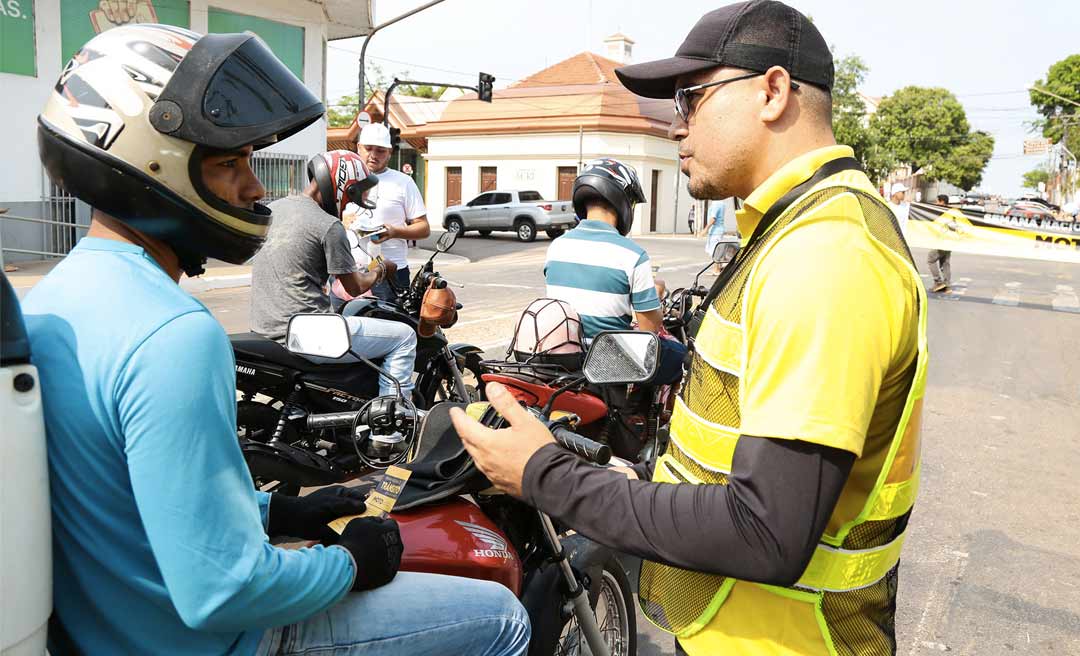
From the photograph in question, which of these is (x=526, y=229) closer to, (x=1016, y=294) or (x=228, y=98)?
(x=1016, y=294)

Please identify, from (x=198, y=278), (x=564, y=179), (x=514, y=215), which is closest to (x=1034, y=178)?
(x=564, y=179)

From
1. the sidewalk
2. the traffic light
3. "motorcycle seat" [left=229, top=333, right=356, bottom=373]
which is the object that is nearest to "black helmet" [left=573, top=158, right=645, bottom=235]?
"motorcycle seat" [left=229, top=333, right=356, bottom=373]

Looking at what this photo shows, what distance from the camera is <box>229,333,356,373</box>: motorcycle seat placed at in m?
4.12

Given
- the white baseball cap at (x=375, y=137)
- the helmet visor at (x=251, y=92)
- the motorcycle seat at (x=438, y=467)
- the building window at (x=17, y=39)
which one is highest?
the building window at (x=17, y=39)

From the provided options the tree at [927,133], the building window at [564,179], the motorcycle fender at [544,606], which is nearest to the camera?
the motorcycle fender at [544,606]

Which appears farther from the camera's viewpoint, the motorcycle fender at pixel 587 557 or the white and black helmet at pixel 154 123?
the motorcycle fender at pixel 587 557

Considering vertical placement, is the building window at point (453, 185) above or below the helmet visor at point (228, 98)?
above

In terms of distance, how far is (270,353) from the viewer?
4.16 metres

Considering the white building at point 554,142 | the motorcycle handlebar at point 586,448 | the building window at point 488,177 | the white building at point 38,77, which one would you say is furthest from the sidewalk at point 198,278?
the building window at point 488,177

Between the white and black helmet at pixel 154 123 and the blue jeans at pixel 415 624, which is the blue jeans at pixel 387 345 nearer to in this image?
the blue jeans at pixel 415 624

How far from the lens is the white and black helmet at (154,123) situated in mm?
1514

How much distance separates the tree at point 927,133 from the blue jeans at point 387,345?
2691 inches

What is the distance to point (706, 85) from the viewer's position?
5.19ft

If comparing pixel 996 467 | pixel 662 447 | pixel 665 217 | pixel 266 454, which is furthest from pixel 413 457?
pixel 665 217
